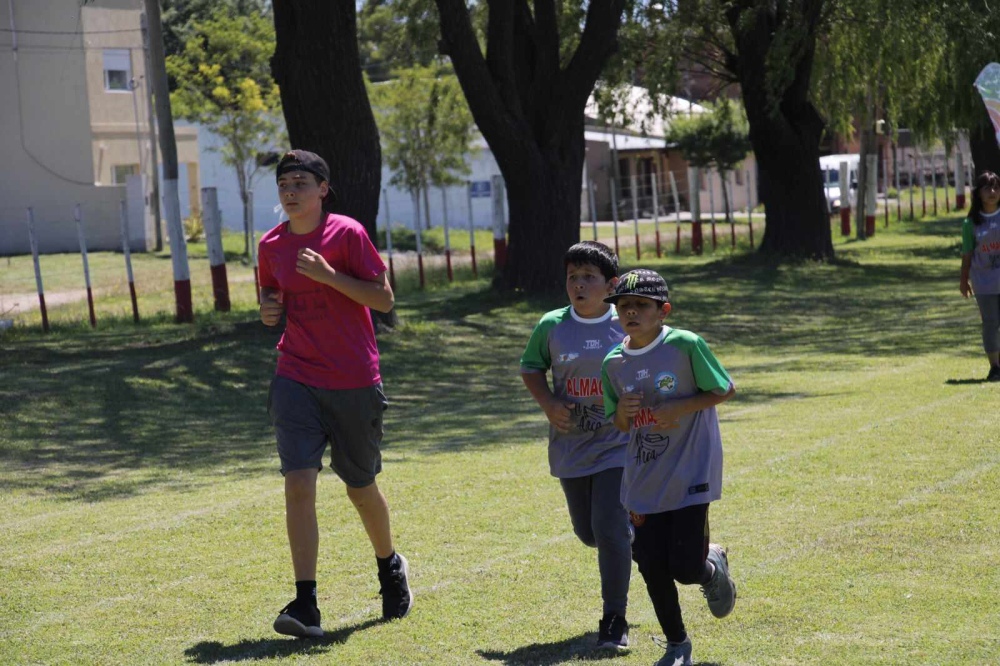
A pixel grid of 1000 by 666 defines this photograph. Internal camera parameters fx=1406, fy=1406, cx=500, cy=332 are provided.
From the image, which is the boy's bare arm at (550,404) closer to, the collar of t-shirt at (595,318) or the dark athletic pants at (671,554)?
the collar of t-shirt at (595,318)

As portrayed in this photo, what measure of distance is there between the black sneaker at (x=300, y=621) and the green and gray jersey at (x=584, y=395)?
1123 mm

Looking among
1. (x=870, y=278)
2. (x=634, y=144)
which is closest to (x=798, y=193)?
(x=870, y=278)

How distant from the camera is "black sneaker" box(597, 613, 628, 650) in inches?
205

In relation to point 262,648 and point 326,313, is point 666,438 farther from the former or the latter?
point 262,648

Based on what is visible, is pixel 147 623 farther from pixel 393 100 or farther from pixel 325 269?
pixel 393 100

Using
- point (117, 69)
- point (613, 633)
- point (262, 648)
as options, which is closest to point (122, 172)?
point (117, 69)

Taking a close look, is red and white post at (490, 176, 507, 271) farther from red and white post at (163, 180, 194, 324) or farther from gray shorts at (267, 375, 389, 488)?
gray shorts at (267, 375, 389, 488)

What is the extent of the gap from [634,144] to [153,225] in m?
23.9

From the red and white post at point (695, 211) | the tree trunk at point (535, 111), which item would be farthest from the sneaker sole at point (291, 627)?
the red and white post at point (695, 211)

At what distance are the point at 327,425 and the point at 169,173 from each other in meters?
16.1

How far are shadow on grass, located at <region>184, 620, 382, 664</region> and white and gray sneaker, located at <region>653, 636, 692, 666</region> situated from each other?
1.36m

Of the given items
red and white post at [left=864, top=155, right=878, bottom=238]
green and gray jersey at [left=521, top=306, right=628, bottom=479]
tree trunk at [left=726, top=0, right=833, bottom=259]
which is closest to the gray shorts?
green and gray jersey at [left=521, top=306, right=628, bottom=479]

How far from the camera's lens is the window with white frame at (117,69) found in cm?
4519

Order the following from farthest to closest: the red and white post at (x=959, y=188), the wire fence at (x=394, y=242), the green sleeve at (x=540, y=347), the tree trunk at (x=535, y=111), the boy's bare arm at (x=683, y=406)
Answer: the red and white post at (x=959, y=188) → the wire fence at (x=394, y=242) → the tree trunk at (x=535, y=111) → the green sleeve at (x=540, y=347) → the boy's bare arm at (x=683, y=406)
